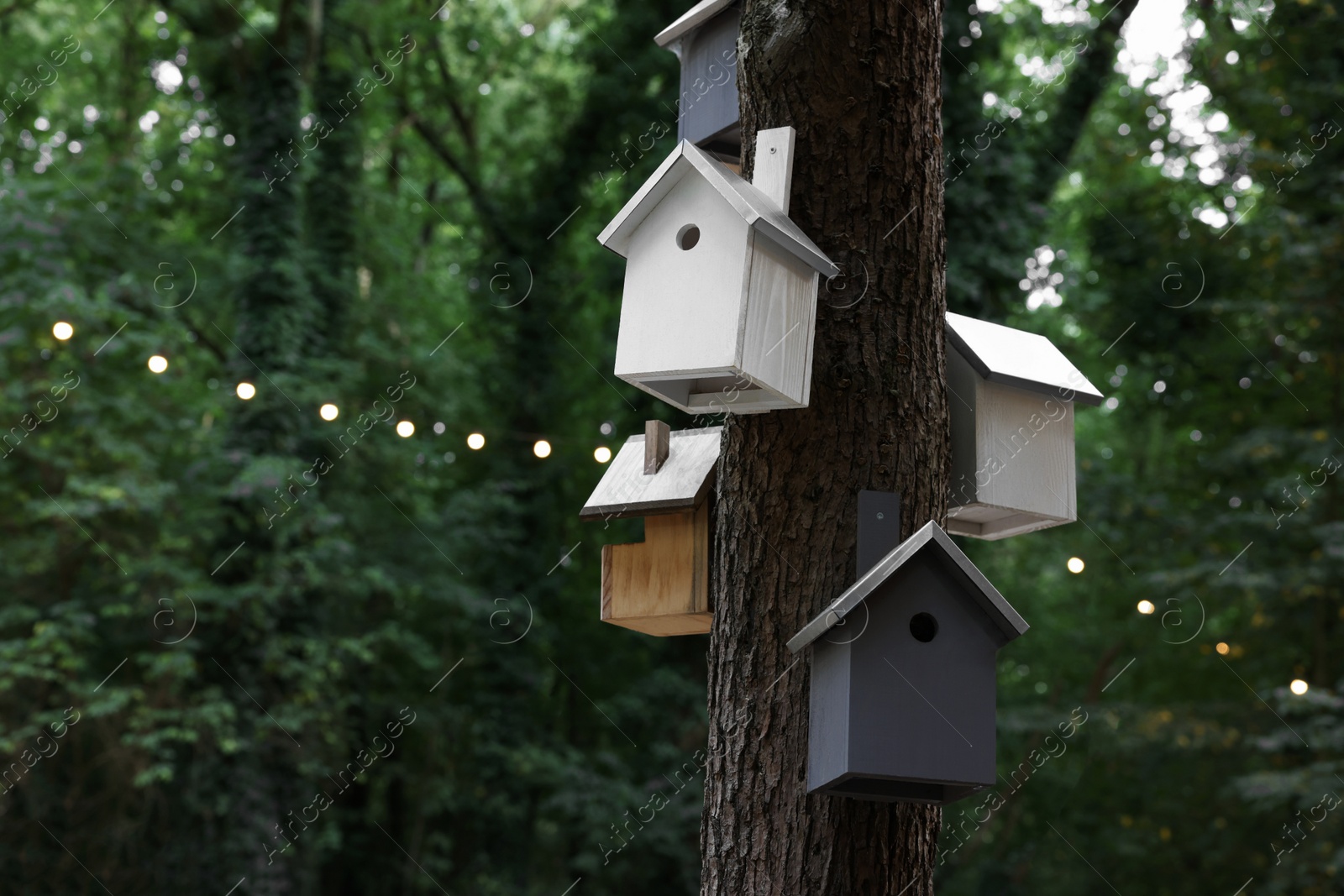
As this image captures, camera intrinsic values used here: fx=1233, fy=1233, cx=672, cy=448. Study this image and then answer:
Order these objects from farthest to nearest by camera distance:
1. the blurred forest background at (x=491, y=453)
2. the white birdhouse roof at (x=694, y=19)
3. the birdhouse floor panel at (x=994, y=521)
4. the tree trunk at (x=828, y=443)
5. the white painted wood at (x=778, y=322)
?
the blurred forest background at (x=491, y=453) → the white birdhouse roof at (x=694, y=19) → the birdhouse floor panel at (x=994, y=521) → the tree trunk at (x=828, y=443) → the white painted wood at (x=778, y=322)

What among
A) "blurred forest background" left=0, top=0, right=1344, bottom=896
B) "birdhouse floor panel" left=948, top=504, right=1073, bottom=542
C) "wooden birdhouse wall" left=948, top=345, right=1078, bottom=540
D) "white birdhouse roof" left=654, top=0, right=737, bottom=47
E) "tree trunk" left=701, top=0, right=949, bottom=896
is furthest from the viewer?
"blurred forest background" left=0, top=0, right=1344, bottom=896

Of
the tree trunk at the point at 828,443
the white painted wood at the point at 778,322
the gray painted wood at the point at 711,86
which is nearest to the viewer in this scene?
the white painted wood at the point at 778,322

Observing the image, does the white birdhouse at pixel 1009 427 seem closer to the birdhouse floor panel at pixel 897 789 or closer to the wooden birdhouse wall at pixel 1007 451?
the wooden birdhouse wall at pixel 1007 451

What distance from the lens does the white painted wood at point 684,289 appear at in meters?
2.03

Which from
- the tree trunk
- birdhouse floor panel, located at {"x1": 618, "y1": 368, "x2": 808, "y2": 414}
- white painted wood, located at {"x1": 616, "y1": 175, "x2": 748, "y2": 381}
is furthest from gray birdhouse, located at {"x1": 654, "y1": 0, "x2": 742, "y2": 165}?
birdhouse floor panel, located at {"x1": 618, "y1": 368, "x2": 808, "y2": 414}

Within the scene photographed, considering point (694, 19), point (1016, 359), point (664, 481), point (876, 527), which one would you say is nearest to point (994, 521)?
point (1016, 359)

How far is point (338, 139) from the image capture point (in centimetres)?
1070

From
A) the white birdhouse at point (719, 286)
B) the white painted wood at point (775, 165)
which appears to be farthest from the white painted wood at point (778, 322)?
the white painted wood at point (775, 165)

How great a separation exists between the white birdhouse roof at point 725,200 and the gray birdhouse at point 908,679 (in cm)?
52

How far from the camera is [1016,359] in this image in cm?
264

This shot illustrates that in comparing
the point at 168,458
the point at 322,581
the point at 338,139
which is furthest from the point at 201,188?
the point at 322,581

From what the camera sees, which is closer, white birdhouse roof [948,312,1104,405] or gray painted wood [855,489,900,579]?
gray painted wood [855,489,900,579]

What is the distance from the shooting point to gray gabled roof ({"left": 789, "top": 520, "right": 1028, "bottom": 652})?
2.04 m

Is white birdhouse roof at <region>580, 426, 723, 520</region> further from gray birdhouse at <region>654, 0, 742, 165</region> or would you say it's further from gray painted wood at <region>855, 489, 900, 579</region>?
gray birdhouse at <region>654, 0, 742, 165</region>
